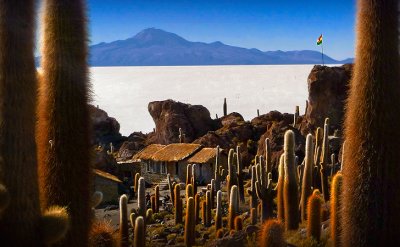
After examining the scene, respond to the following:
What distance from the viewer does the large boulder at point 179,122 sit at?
2083 inches

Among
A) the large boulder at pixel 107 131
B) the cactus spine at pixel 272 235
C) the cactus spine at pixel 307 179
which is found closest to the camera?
the cactus spine at pixel 272 235

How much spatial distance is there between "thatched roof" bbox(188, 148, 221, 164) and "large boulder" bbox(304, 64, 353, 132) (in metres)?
8.33

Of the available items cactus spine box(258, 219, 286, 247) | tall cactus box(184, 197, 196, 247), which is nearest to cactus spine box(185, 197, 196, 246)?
tall cactus box(184, 197, 196, 247)

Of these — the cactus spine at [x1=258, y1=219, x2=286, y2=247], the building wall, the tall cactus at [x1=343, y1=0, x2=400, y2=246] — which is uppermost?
the tall cactus at [x1=343, y1=0, x2=400, y2=246]

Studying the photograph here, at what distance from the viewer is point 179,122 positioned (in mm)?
53156

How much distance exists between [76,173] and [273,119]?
47.6m

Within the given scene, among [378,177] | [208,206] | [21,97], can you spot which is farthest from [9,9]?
[208,206]

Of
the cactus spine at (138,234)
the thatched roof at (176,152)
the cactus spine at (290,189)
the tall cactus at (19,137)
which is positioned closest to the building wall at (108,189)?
the thatched roof at (176,152)

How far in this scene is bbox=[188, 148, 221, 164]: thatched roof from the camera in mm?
40416

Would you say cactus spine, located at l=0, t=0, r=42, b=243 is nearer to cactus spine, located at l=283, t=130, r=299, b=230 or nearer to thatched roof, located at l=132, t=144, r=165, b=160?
cactus spine, located at l=283, t=130, r=299, b=230

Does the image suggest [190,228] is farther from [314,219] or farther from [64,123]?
[64,123]

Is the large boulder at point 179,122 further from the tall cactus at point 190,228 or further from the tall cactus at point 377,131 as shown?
the tall cactus at point 377,131

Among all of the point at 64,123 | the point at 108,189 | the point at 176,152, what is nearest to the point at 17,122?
the point at 64,123

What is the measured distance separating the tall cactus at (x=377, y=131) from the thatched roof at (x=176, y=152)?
3504 cm
